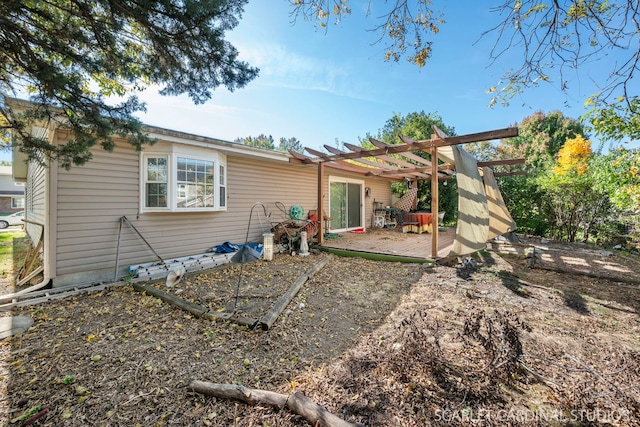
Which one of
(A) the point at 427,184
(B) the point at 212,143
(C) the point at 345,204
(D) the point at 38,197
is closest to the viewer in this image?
(B) the point at 212,143

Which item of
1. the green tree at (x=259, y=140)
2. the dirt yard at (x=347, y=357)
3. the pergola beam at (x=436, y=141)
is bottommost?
the dirt yard at (x=347, y=357)

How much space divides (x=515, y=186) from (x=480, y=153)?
8.86 m

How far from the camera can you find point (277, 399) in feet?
5.59

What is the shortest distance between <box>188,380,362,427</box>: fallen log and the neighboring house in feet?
90.5

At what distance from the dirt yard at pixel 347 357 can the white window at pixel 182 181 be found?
180 cm

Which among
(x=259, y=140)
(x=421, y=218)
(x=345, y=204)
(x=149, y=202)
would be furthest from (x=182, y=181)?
(x=259, y=140)

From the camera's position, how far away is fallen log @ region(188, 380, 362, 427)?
149 centimetres

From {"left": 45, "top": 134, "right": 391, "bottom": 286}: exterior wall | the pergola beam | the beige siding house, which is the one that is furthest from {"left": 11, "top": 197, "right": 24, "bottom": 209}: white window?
the pergola beam

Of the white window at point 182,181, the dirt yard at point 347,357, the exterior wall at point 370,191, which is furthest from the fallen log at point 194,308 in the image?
the exterior wall at point 370,191

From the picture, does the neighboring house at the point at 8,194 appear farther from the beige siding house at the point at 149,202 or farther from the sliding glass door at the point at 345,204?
the sliding glass door at the point at 345,204

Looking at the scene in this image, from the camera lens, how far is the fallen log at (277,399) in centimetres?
149

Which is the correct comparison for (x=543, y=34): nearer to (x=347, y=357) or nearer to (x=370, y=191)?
(x=347, y=357)

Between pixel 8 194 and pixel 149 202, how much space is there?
24987mm

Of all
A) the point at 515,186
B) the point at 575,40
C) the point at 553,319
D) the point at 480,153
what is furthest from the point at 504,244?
the point at 480,153
